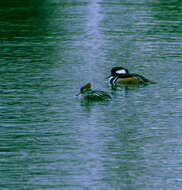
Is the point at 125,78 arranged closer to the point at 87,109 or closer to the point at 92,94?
the point at 92,94

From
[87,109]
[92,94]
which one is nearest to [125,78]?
[92,94]

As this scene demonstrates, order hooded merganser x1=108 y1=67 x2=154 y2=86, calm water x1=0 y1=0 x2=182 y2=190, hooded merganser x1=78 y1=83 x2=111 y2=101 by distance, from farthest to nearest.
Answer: hooded merganser x1=108 y1=67 x2=154 y2=86
hooded merganser x1=78 y1=83 x2=111 y2=101
calm water x1=0 y1=0 x2=182 y2=190

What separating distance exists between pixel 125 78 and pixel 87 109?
3.21 meters

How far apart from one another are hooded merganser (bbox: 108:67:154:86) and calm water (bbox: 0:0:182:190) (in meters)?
0.28

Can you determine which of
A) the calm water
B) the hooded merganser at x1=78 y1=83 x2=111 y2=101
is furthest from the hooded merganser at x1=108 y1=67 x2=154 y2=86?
the hooded merganser at x1=78 y1=83 x2=111 y2=101

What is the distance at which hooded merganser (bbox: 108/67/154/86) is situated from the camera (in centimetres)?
2020

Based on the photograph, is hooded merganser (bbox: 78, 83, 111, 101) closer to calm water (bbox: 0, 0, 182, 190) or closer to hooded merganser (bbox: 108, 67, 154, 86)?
calm water (bbox: 0, 0, 182, 190)

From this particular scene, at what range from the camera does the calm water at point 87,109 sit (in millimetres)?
12734

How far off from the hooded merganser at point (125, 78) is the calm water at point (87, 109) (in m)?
0.28

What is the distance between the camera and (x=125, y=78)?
20.5m

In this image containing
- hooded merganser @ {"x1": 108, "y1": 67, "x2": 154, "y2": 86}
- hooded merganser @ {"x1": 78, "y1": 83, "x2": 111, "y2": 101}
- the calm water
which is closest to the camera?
the calm water

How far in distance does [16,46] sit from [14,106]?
9.24m

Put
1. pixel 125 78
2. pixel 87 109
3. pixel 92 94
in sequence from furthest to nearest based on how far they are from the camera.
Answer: pixel 125 78
pixel 92 94
pixel 87 109

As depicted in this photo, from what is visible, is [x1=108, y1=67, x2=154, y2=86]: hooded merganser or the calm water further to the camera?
[x1=108, y1=67, x2=154, y2=86]: hooded merganser
